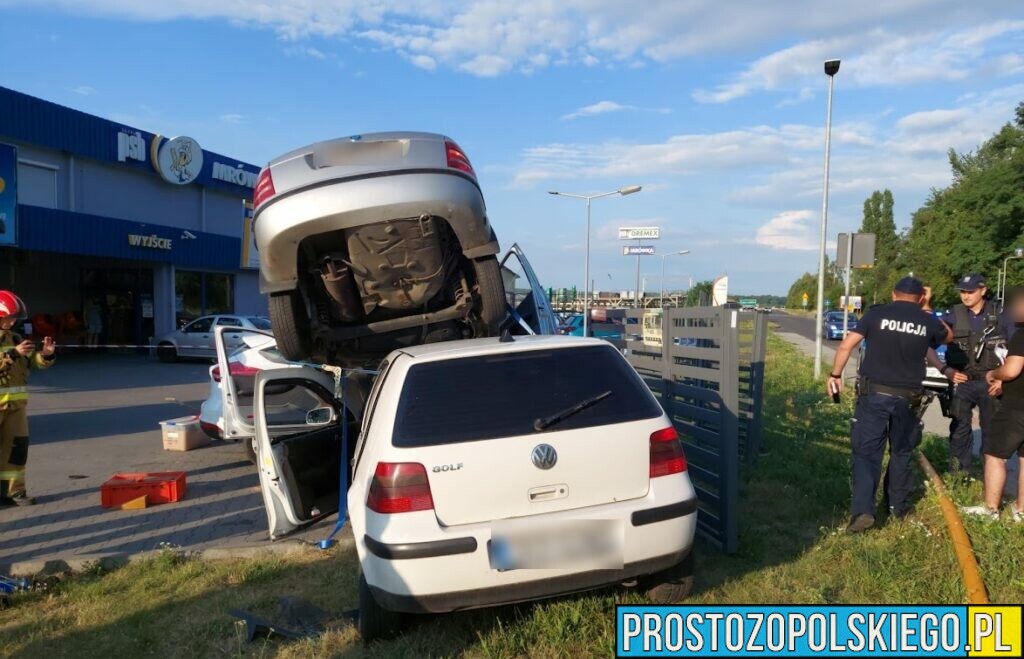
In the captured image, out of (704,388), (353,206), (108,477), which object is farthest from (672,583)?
(108,477)

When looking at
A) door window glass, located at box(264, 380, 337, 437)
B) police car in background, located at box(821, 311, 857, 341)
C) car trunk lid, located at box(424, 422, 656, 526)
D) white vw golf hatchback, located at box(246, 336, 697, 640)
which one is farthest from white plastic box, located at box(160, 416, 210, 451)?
police car in background, located at box(821, 311, 857, 341)

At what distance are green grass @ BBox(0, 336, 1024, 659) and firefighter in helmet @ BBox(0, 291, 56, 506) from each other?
1970 millimetres

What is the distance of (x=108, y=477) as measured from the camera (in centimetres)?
803

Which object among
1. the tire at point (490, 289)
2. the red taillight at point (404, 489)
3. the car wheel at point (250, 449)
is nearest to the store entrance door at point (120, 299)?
the car wheel at point (250, 449)

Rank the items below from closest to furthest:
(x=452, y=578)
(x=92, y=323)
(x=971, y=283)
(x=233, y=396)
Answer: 1. (x=452, y=578)
2. (x=233, y=396)
3. (x=971, y=283)
4. (x=92, y=323)

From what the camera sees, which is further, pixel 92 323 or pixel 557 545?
pixel 92 323

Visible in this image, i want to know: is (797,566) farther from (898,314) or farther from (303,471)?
(303,471)

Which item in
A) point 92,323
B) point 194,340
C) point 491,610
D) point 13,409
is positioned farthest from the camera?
point 92,323

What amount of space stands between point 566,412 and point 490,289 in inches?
89.5

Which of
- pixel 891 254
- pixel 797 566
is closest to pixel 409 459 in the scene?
pixel 797 566

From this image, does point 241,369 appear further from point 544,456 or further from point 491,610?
point 544,456

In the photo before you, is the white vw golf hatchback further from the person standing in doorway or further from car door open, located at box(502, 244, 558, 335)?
the person standing in doorway

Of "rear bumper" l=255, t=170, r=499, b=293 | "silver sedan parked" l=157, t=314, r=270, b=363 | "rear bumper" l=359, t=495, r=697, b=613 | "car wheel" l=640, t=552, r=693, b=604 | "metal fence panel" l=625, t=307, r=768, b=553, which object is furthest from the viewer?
"silver sedan parked" l=157, t=314, r=270, b=363

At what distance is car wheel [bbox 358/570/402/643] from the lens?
3.78m
